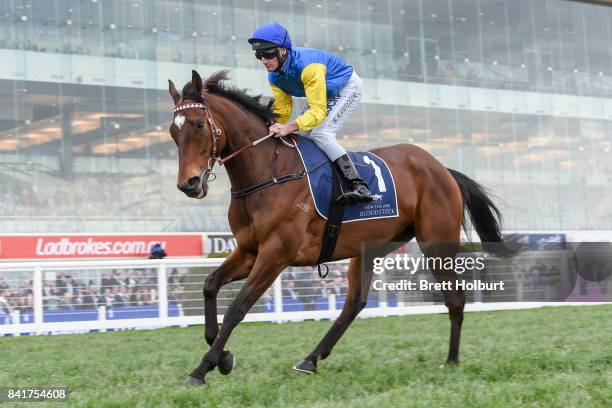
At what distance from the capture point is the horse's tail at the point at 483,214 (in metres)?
7.11

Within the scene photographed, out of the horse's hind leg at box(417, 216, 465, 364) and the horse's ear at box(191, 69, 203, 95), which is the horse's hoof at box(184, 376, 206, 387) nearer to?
the horse's ear at box(191, 69, 203, 95)

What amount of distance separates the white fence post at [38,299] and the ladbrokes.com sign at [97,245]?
10015 mm

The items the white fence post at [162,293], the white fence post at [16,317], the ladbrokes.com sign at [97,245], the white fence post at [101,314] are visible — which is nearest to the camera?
the white fence post at [16,317]

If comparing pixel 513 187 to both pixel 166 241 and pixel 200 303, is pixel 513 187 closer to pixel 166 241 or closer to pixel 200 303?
pixel 166 241

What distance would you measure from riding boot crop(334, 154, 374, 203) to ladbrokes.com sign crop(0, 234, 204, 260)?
18756 mm

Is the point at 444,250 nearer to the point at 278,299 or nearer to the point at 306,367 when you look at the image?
the point at 306,367

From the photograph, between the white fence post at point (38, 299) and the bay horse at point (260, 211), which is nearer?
the bay horse at point (260, 211)

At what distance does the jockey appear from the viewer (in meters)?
5.66

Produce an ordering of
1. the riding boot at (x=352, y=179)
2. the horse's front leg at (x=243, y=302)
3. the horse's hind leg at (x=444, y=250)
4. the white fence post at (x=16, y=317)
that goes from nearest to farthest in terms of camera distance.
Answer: the horse's front leg at (x=243, y=302), the riding boot at (x=352, y=179), the horse's hind leg at (x=444, y=250), the white fence post at (x=16, y=317)

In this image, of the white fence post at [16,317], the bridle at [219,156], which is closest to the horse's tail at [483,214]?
the bridle at [219,156]

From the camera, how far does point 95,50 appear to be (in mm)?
27156

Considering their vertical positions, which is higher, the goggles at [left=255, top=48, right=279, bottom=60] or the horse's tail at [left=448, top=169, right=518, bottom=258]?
the goggles at [left=255, top=48, right=279, bottom=60]

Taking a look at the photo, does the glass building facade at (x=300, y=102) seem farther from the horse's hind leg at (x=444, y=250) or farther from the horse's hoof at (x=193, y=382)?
the horse's hoof at (x=193, y=382)

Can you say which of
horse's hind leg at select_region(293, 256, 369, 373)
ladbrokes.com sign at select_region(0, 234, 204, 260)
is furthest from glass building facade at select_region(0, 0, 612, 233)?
horse's hind leg at select_region(293, 256, 369, 373)
